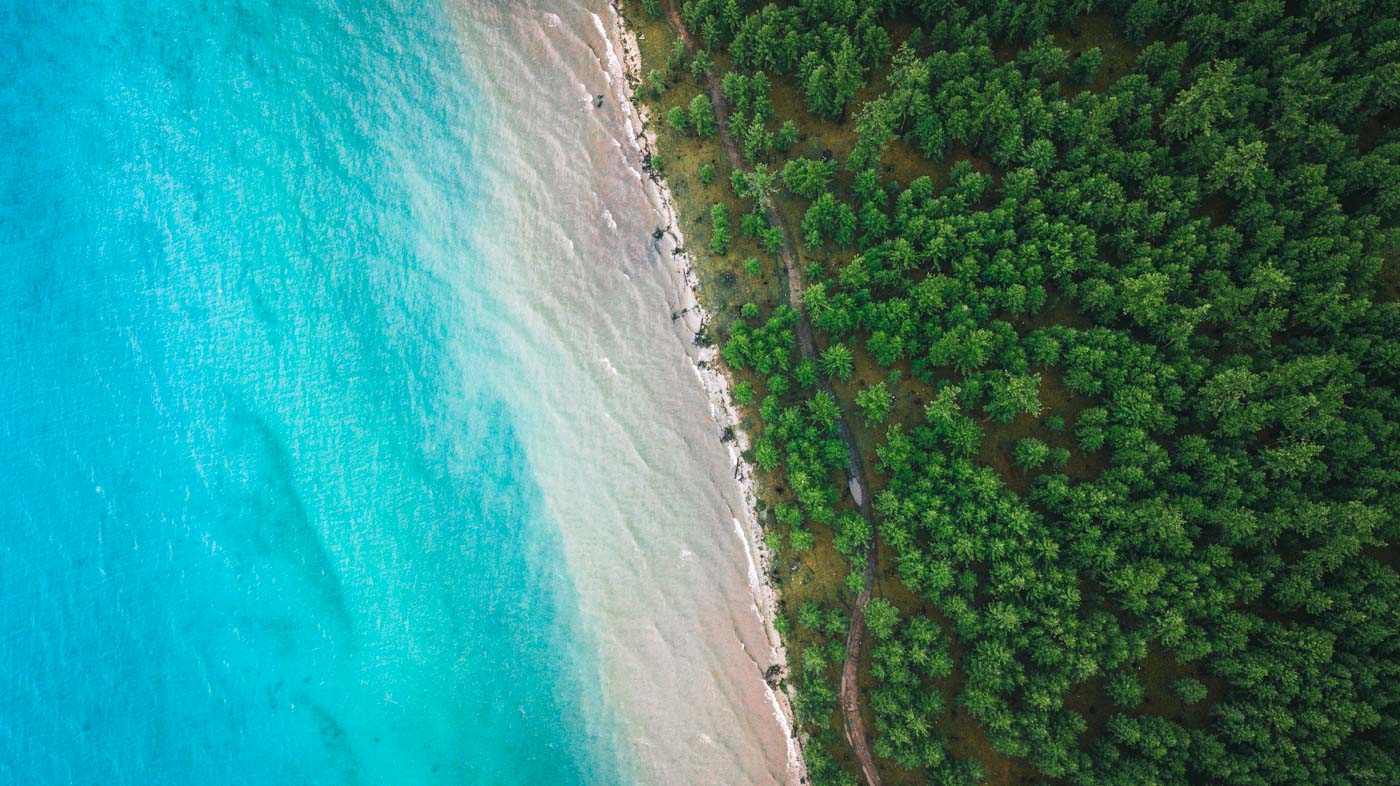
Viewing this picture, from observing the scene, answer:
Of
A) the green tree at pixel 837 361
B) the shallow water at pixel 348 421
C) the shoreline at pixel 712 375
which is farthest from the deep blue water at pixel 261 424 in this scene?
the green tree at pixel 837 361

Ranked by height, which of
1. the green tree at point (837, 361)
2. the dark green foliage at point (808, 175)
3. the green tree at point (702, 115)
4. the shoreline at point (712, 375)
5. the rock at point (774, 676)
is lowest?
the rock at point (774, 676)

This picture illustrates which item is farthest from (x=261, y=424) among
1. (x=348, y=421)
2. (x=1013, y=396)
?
(x=1013, y=396)

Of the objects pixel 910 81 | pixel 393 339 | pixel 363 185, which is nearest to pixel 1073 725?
pixel 910 81

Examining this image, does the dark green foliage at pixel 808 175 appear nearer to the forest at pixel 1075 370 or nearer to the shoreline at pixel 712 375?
the forest at pixel 1075 370

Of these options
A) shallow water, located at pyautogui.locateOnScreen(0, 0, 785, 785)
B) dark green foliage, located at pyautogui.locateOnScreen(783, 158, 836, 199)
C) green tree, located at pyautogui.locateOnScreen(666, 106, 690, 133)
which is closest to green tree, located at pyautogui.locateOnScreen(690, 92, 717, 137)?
green tree, located at pyautogui.locateOnScreen(666, 106, 690, 133)

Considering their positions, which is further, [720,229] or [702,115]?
[702,115]

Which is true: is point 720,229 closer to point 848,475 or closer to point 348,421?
point 848,475

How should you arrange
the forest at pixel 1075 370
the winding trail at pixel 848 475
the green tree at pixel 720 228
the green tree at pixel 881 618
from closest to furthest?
the forest at pixel 1075 370 < the green tree at pixel 881 618 < the winding trail at pixel 848 475 < the green tree at pixel 720 228
